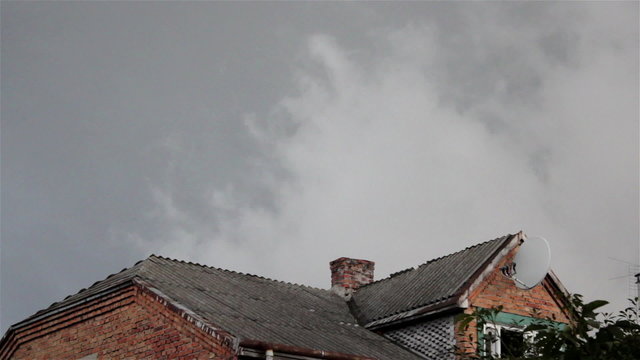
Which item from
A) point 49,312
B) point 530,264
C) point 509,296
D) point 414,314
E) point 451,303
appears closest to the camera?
point 451,303

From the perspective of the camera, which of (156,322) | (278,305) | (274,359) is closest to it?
(274,359)

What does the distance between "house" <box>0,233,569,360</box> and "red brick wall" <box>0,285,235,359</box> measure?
20 millimetres

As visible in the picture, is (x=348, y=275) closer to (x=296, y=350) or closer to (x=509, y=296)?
(x=509, y=296)

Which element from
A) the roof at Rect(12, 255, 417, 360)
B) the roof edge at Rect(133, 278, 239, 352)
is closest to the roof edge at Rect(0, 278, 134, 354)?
the roof at Rect(12, 255, 417, 360)

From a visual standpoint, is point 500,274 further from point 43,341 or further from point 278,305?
point 43,341

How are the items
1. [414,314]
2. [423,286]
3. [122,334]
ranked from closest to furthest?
[122,334], [414,314], [423,286]

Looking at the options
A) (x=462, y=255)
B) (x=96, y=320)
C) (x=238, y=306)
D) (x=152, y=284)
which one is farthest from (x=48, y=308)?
(x=462, y=255)

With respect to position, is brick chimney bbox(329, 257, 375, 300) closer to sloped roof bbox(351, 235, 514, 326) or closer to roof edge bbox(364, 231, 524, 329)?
sloped roof bbox(351, 235, 514, 326)

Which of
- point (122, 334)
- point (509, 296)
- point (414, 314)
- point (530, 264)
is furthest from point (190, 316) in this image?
point (530, 264)

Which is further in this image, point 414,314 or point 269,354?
point 414,314

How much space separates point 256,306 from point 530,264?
5.94 metres

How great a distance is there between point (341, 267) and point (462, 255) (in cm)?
365

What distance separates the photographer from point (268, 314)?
47.3 ft

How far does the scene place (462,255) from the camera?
1794 cm
